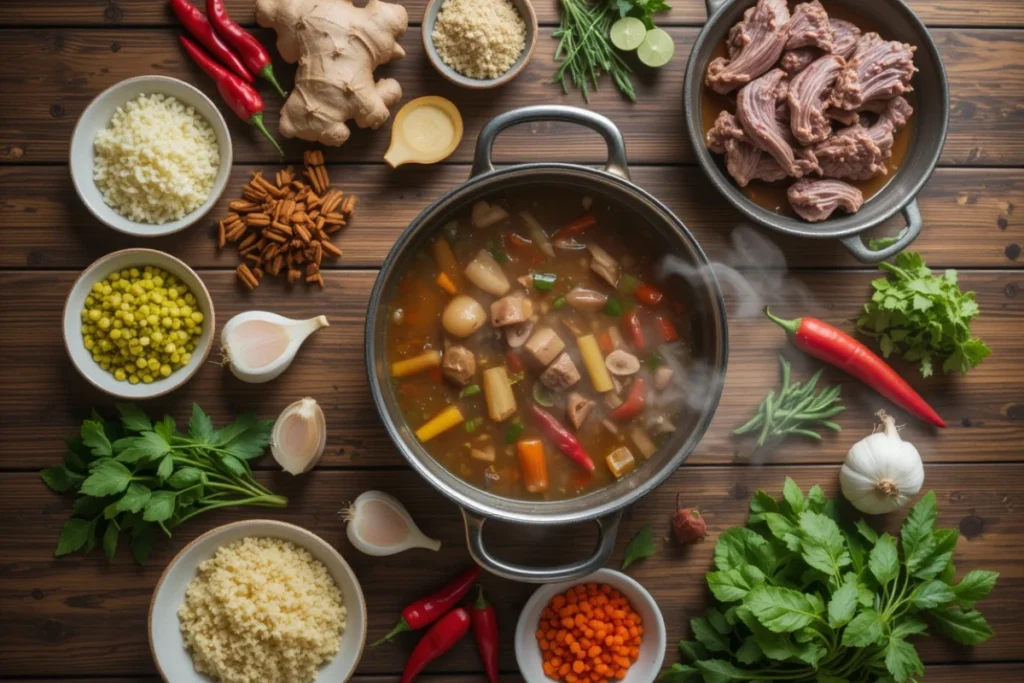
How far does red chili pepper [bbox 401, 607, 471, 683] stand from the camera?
2584mm

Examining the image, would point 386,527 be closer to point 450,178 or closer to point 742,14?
point 450,178

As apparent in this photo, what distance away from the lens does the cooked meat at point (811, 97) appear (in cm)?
251

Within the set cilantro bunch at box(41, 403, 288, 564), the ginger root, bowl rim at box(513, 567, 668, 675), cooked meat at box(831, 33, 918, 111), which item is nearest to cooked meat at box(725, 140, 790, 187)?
cooked meat at box(831, 33, 918, 111)

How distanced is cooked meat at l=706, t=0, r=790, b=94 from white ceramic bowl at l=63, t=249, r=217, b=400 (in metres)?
1.74

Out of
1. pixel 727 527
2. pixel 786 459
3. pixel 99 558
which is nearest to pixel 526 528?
pixel 727 527

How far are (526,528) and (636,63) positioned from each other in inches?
61.7

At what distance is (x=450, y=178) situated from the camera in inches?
106

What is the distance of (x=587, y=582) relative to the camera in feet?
8.64

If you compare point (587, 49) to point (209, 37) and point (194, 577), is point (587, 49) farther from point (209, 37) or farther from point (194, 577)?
point (194, 577)

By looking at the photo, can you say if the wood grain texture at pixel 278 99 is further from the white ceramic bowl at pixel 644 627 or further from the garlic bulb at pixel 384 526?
the white ceramic bowl at pixel 644 627

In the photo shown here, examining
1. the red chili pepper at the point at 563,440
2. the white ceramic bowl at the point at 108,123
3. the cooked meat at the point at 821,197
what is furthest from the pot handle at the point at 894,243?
the white ceramic bowl at the point at 108,123

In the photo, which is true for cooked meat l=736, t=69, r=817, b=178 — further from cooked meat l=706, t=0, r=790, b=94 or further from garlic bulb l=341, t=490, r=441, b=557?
garlic bulb l=341, t=490, r=441, b=557

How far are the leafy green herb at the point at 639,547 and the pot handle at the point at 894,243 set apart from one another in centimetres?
111

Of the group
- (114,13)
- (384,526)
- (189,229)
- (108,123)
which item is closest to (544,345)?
(384,526)
